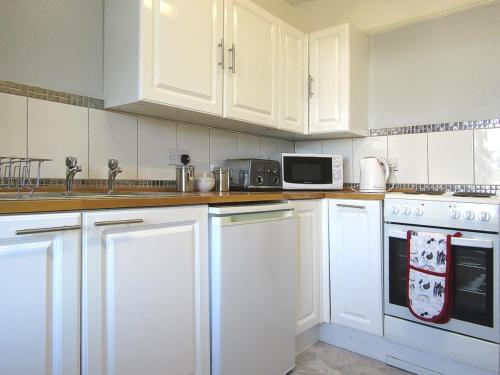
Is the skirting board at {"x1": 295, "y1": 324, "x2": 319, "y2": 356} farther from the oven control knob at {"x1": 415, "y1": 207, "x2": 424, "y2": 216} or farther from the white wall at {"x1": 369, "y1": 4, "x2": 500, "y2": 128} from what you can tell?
the white wall at {"x1": 369, "y1": 4, "x2": 500, "y2": 128}

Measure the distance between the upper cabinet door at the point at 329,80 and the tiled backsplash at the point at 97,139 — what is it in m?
0.75

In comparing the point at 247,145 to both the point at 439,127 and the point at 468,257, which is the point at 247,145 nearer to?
the point at 439,127

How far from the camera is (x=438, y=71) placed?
2248 millimetres

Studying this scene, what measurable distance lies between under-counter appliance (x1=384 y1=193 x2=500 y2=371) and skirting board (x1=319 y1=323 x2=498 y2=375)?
11cm

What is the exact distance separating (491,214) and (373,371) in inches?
39.9

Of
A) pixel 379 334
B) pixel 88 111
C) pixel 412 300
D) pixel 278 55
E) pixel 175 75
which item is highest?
pixel 278 55

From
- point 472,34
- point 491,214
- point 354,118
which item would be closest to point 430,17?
point 472,34

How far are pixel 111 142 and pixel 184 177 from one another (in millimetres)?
426

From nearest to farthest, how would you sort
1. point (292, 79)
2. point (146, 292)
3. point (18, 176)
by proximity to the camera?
point (146, 292) < point (18, 176) < point (292, 79)

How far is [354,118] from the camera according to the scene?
237cm

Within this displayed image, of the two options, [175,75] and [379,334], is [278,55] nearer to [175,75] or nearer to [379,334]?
[175,75]

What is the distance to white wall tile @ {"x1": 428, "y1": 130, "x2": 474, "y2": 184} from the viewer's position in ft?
6.89

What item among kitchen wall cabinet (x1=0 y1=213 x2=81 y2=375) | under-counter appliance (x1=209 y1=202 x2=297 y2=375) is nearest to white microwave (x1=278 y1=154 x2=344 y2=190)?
under-counter appliance (x1=209 y1=202 x2=297 y2=375)

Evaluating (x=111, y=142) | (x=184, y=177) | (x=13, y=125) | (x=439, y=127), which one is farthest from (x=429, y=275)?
(x=13, y=125)
